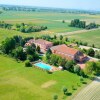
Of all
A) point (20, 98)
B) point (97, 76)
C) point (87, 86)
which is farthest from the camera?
point (97, 76)

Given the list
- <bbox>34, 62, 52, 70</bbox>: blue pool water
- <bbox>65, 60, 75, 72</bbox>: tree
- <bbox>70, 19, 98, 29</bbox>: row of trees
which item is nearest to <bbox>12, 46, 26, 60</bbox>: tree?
<bbox>34, 62, 52, 70</bbox>: blue pool water

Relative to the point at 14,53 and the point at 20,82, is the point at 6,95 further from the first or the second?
the point at 14,53

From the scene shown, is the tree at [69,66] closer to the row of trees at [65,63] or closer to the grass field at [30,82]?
the row of trees at [65,63]

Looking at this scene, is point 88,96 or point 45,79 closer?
point 88,96

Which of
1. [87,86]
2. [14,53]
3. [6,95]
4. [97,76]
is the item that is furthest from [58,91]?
[14,53]

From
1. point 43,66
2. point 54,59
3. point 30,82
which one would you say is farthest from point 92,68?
point 30,82

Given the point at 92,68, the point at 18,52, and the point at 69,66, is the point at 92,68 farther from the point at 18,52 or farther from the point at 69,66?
the point at 18,52
